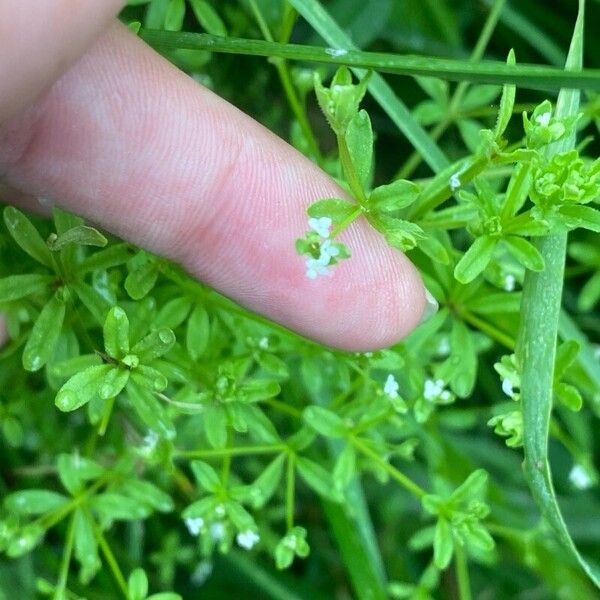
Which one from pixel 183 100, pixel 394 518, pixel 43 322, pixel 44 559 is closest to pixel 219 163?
pixel 183 100

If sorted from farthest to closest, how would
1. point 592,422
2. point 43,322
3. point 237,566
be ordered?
1. point 592,422
2. point 237,566
3. point 43,322

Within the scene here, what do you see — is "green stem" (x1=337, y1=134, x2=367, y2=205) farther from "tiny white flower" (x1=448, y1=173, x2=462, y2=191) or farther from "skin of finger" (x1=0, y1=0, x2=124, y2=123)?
"skin of finger" (x1=0, y1=0, x2=124, y2=123)

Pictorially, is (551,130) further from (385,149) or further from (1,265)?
(385,149)

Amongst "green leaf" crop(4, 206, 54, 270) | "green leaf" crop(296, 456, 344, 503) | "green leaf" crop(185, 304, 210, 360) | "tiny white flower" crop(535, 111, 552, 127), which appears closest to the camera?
"tiny white flower" crop(535, 111, 552, 127)

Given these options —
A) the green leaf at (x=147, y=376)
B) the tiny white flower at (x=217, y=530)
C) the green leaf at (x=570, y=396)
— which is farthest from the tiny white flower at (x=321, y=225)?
the tiny white flower at (x=217, y=530)

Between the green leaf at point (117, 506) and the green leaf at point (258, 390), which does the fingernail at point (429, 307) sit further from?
the green leaf at point (117, 506)

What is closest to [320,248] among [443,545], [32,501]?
[443,545]

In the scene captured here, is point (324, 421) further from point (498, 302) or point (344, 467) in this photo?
point (498, 302)

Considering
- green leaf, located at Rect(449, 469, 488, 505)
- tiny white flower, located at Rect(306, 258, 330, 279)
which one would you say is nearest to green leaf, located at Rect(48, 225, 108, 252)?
tiny white flower, located at Rect(306, 258, 330, 279)
